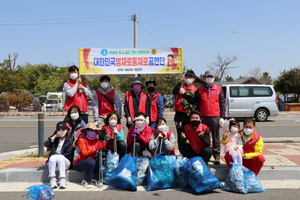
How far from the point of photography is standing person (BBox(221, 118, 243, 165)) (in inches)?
195

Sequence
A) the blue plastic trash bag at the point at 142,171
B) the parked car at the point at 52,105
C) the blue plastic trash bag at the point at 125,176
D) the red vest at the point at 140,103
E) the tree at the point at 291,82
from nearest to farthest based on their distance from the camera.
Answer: the blue plastic trash bag at the point at 125,176, the blue plastic trash bag at the point at 142,171, the red vest at the point at 140,103, the parked car at the point at 52,105, the tree at the point at 291,82

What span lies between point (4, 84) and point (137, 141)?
33.6 meters

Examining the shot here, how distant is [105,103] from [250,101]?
1109cm

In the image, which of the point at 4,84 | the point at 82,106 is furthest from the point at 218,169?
the point at 4,84

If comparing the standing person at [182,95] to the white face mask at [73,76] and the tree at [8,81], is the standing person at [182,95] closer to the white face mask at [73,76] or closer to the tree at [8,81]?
the white face mask at [73,76]

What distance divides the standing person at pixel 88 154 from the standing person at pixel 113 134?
143mm

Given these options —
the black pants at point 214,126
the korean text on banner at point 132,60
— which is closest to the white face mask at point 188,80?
the black pants at point 214,126

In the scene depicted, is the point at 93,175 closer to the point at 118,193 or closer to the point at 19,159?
the point at 118,193

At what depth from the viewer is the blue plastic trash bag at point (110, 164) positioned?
5004 mm

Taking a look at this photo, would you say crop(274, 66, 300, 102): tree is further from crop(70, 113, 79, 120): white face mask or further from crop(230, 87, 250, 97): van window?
crop(70, 113, 79, 120): white face mask

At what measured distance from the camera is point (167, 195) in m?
4.50

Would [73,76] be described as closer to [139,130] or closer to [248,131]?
[139,130]

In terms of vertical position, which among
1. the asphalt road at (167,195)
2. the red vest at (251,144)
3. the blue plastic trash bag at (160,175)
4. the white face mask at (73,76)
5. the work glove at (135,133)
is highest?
the white face mask at (73,76)

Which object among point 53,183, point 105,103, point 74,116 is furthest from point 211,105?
point 53,183
